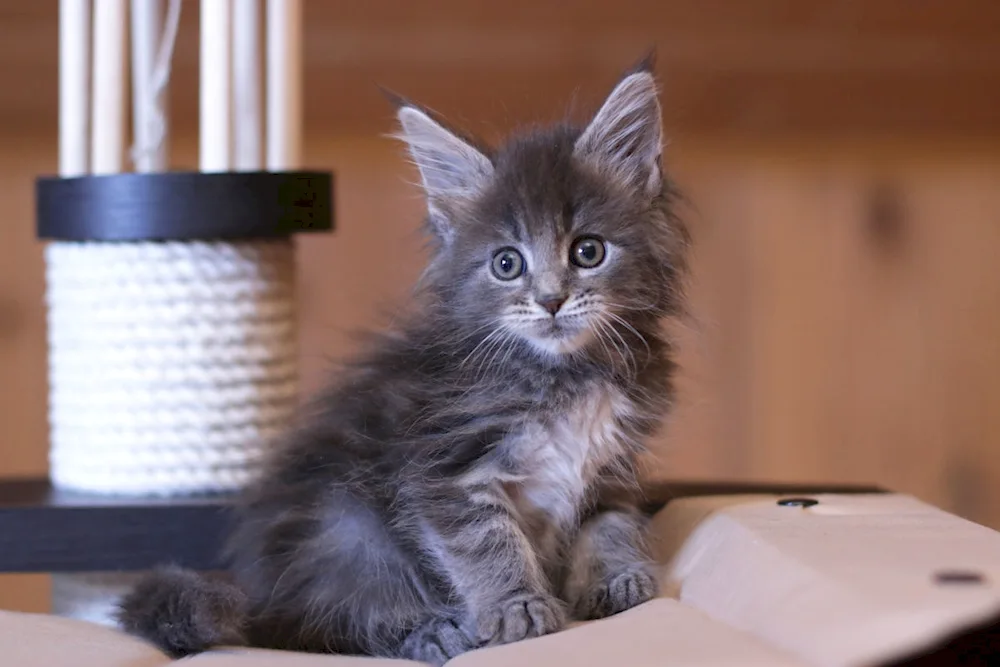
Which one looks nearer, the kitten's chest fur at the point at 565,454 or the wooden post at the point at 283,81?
the kitten's chest fur at the point at 565,454

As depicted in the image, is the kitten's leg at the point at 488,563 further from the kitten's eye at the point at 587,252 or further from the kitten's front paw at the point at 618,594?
the kitten's eye at the point at 587,252

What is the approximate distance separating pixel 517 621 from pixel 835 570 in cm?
37

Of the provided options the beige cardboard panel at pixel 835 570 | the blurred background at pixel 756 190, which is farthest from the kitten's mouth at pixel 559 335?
the blurred background at pixel 756 190

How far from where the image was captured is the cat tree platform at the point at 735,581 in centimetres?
95

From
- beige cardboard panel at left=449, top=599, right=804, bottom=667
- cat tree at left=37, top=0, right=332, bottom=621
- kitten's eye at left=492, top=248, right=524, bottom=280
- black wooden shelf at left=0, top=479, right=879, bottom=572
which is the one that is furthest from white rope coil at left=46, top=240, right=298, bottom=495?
beige cardboard panel at left=449, top=599, right=804, bottom=667

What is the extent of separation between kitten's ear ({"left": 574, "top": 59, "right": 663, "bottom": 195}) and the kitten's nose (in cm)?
22

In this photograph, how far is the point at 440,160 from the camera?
5.11 feet

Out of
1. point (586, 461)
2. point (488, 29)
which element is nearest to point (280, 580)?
point (586, 461)

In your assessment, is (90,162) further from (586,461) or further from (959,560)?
(959,560)

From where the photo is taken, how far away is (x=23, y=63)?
7.73 ft

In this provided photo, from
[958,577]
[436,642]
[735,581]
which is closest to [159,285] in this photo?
[436,642]

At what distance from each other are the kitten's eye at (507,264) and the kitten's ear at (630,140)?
0.17m

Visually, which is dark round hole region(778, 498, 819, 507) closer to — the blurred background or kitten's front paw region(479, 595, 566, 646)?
kitten's front paw region(479, 595, 566, 646)

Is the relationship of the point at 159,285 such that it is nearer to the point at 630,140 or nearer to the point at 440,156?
the point at 440,156
